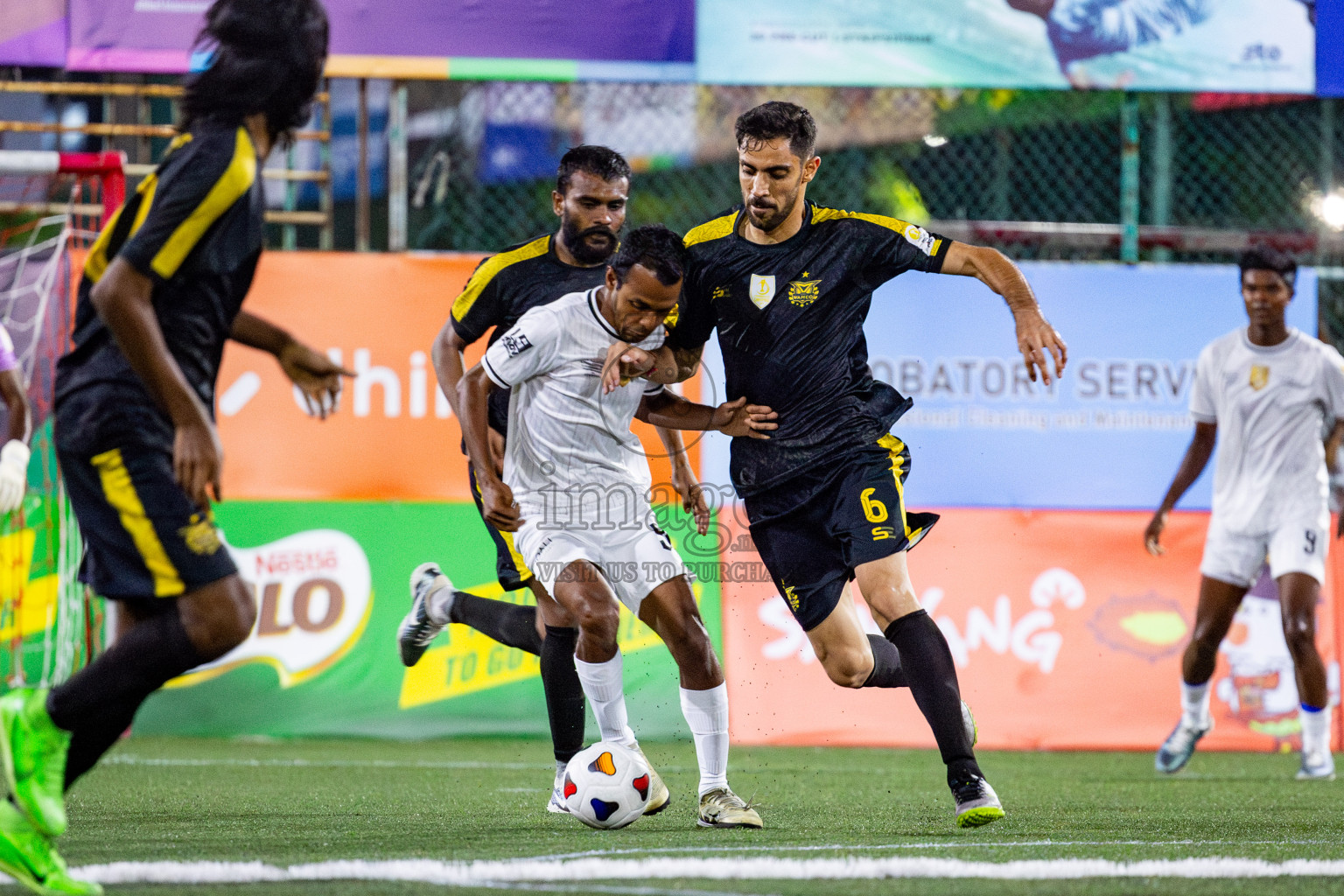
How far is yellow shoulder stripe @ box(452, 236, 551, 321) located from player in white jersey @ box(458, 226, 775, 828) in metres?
0.52

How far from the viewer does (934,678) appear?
185 inches

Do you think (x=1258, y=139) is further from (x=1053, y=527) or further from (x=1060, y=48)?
(x=1053, y=527)

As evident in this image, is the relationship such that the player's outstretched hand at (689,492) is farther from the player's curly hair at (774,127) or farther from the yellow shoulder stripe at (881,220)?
the player's curly hair at (774,127)

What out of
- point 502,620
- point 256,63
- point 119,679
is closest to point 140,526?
point 119,679

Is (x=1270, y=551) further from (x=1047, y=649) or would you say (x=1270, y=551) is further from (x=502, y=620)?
(x=502, y=620)

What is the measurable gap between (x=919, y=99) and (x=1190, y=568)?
360 cm

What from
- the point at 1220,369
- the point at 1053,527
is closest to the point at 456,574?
the point at 1053,527

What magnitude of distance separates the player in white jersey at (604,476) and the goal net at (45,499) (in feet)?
13.6

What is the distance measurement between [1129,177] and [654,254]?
6.18 m

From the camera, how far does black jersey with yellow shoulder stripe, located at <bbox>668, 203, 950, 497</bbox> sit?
16.5ft

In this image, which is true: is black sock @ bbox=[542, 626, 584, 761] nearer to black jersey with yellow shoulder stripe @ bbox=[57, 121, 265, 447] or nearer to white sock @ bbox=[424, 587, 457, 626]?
white sock @ bbox=[424, 587, 457, 626]

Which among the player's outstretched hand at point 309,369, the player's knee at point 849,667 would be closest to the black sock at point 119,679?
the player's outstretched hand at point 309,369

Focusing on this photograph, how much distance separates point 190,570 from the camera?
137 inches

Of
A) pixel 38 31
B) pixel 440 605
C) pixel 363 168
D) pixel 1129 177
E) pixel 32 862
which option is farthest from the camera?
pixel 1129 177
